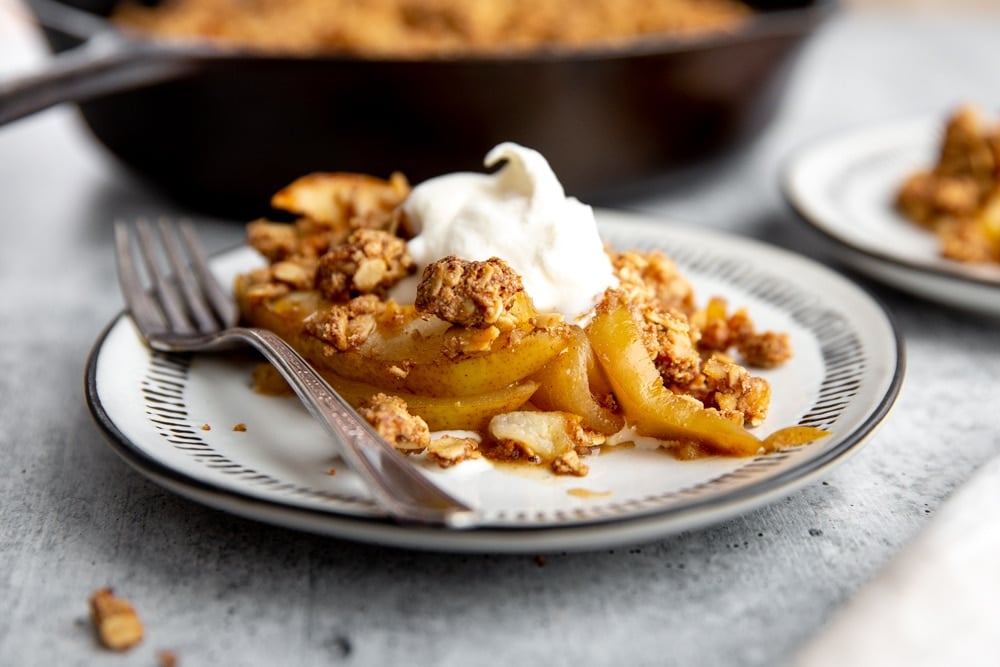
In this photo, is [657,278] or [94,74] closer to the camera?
[657,278]

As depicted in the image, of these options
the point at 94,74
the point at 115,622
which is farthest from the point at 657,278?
the point at 94,74

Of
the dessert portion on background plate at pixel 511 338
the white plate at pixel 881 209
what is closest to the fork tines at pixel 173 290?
the dessert portion on background plate at pixel 511 338

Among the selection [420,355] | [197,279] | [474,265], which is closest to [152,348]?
[197,279]

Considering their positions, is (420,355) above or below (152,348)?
above

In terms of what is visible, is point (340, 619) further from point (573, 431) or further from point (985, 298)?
point (985, 298)

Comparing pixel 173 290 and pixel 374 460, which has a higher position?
pixel 374 460

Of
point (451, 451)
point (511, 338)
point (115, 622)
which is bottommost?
point (115, 622)

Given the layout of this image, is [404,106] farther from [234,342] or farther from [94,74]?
[234,342]
